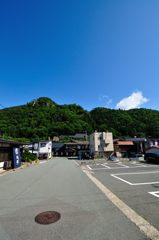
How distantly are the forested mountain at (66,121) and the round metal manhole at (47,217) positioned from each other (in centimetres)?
4930

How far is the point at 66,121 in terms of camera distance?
84812 mm

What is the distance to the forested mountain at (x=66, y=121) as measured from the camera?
61.4 m

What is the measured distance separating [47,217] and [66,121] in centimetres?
7954

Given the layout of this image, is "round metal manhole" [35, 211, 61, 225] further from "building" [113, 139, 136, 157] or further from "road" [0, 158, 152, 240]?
"building" [113, 139, 136, 157]

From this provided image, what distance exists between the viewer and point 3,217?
562cm

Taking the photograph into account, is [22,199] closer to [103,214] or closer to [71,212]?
[71,212]

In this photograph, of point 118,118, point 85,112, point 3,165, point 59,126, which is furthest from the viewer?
point 85,112

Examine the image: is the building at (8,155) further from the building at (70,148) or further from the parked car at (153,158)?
the building at (70,148)

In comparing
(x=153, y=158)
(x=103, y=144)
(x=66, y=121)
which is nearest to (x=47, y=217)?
(x=153, y=158)

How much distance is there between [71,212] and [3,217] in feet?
→ 6.71

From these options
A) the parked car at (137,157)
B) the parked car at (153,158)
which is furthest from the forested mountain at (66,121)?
the parked car at (153,158)

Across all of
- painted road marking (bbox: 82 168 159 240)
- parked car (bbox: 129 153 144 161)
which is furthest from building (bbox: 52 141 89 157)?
painted road marking (bbox: 82 168 159 240)

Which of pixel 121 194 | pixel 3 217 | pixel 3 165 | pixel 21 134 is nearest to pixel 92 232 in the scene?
pixel 3 217

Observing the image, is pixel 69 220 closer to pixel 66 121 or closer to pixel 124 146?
pixel 124 146
